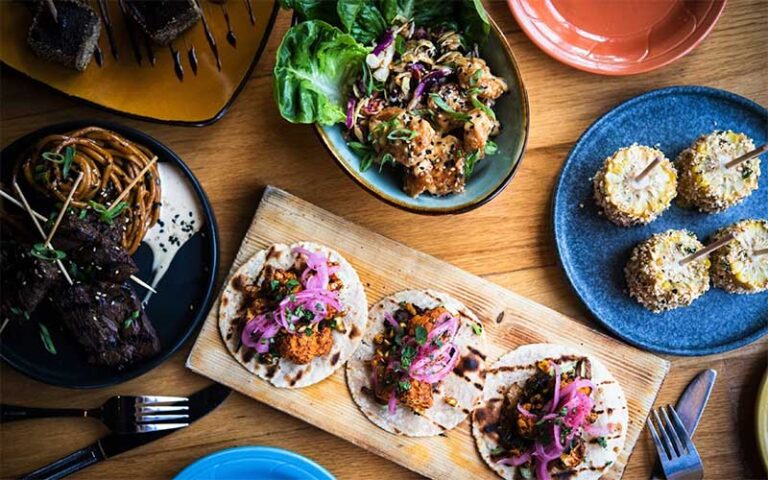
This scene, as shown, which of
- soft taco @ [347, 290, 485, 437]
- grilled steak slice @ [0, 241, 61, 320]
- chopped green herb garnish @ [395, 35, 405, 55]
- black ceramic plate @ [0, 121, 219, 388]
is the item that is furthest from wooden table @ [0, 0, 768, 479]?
chopped green herb garnish @ [395, 35, 405, 55]

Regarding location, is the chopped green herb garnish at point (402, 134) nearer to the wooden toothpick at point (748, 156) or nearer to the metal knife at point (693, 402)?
the wooden toothpick at point (748, 156)

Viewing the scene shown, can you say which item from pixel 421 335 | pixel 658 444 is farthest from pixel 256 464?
pixel 658 444

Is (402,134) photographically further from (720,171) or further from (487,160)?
(720,171)

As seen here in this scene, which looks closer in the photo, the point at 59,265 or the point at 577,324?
the point at 59,265

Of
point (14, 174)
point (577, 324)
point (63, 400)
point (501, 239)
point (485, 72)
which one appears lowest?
point (63, 400)

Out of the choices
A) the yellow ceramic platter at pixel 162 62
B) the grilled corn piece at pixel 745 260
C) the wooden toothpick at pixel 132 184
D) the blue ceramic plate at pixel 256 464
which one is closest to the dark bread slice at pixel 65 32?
the yellow ceramic platter at pixel 162 62

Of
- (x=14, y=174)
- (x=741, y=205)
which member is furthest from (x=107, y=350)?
(x=741, y=205)

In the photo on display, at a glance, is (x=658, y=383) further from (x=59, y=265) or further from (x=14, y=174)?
(x=14, y=174)

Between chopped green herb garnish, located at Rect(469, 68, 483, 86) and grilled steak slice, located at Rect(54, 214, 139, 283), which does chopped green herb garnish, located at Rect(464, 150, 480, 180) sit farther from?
grilled steak slice, located at Rect(54, 214, 139, 283)
